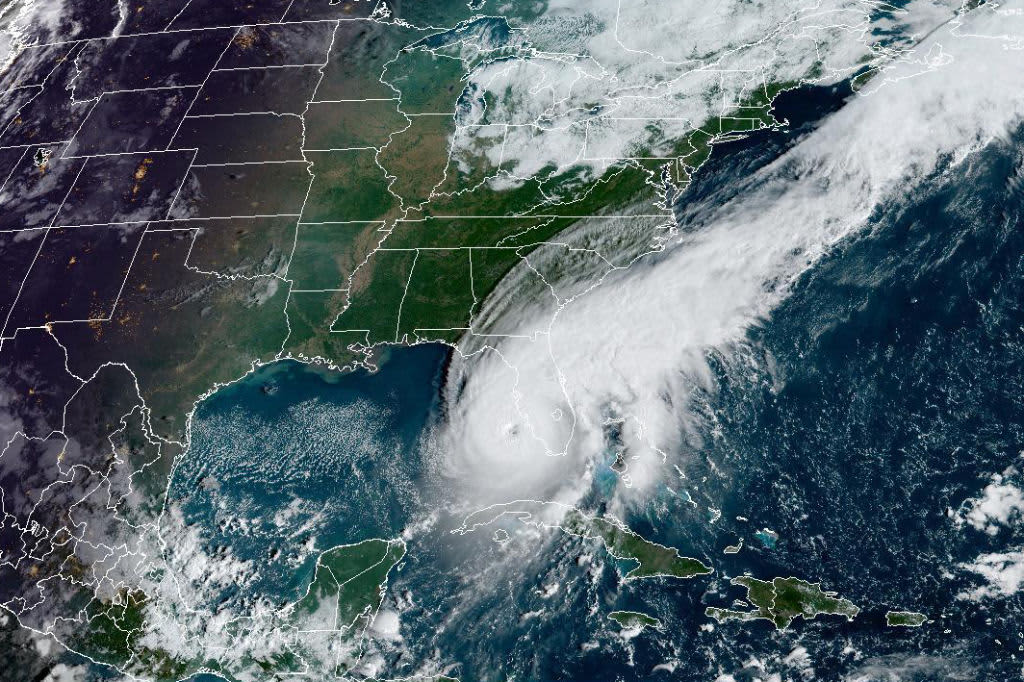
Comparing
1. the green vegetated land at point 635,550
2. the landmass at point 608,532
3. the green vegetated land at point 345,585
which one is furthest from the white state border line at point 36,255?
the green vegetated land at point 635,550

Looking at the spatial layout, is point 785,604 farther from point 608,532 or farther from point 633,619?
point 608,532

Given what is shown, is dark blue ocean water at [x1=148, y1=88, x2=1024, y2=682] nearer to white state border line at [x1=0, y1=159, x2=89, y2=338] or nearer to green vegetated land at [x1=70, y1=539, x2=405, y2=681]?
green vegetated land at [x1=70, y1=539, x2=405, y2=681]

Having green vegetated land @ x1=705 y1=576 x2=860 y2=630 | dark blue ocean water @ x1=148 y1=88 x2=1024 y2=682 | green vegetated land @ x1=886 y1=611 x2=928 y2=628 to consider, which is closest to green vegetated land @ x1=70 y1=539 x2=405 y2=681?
dark blue ocean water @ x1=148 y1=88 x2=1024 y2=682

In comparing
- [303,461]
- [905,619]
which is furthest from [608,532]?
[303,461]

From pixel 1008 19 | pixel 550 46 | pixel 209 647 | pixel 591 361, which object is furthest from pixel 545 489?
pixel 1008 19

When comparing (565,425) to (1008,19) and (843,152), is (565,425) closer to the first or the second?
(843,152)

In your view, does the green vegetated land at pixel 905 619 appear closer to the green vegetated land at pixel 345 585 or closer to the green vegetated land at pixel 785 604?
the green vegetated land at pixel 785 604
